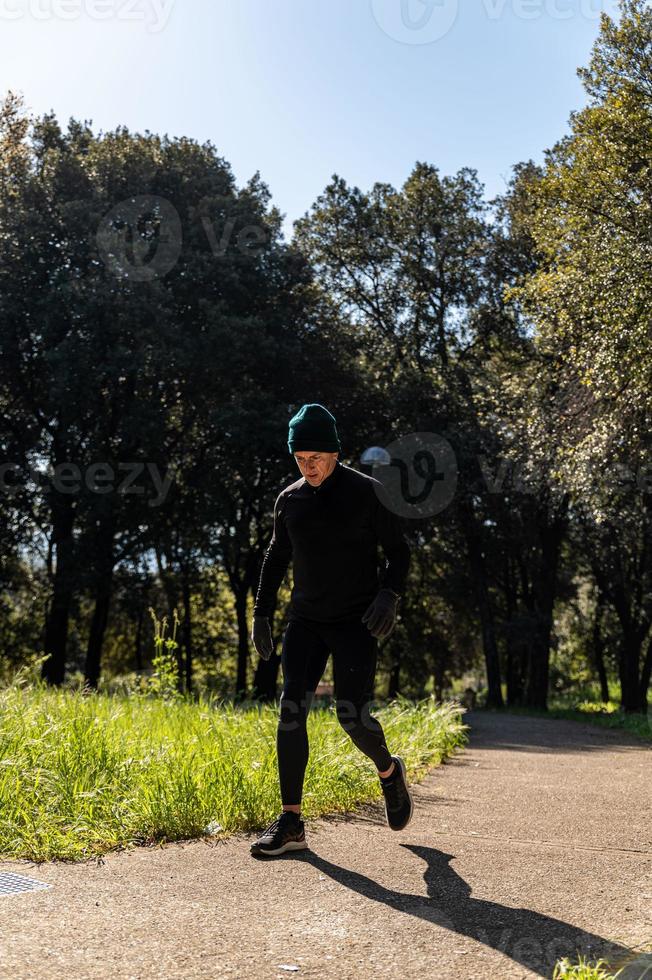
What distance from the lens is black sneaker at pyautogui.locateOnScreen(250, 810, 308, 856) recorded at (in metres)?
4.11

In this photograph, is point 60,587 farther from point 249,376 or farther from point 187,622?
point 187,622

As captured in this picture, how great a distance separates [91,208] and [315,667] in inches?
773

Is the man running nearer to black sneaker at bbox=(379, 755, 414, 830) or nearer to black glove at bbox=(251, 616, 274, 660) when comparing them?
black sneaker at bbox=(379, 755, 414, 830)

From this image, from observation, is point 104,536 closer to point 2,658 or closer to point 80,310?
point 80,310

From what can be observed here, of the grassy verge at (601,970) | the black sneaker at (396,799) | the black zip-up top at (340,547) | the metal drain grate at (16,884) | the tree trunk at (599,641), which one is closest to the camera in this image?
the grassy verge at (601,970)

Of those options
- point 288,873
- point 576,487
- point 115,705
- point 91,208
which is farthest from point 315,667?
point 91,208

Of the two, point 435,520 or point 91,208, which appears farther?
point 435,520

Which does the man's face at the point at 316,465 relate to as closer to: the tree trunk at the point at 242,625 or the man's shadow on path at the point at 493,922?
the man's shadow on path at the point at 493,922

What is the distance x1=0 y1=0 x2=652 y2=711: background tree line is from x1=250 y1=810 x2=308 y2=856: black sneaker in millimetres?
11702

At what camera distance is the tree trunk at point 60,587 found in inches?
846

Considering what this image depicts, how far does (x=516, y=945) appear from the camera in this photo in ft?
9.75

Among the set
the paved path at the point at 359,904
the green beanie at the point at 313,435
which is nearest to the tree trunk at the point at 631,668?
the paved path at the point at 359,904

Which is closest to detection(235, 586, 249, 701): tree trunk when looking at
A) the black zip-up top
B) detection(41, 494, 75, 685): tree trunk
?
detection(41, 494, 75, 685): tree trunk

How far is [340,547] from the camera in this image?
4.37m
